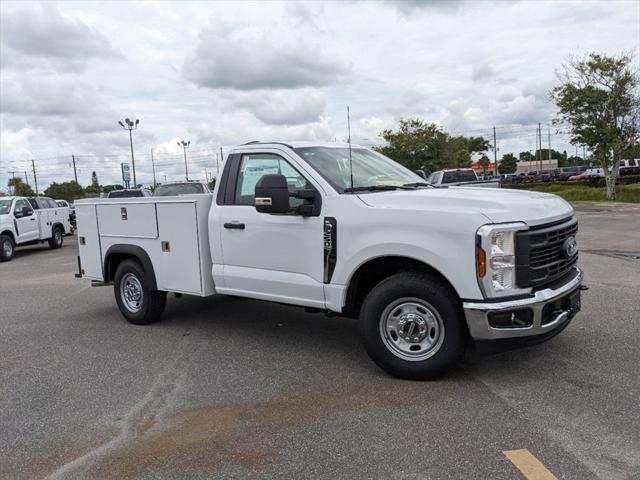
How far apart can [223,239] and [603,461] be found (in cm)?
378

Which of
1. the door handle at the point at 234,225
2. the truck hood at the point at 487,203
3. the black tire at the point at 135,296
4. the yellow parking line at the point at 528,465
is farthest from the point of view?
the black tire at the point at 135,296

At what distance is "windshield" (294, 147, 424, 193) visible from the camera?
507 cm

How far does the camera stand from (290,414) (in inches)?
156

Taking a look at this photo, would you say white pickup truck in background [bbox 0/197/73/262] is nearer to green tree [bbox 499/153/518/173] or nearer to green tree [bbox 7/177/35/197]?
green tree [bbox 7/177/35/197]

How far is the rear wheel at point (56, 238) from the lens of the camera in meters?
17.9

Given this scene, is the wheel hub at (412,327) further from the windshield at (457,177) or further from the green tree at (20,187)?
the green tree at (20,187)

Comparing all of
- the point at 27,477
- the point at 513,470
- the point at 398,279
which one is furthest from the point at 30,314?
the point at 513,470

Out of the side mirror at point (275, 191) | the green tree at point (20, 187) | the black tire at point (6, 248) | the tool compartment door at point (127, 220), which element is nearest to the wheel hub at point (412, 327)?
the side mirror at point (275, 191)

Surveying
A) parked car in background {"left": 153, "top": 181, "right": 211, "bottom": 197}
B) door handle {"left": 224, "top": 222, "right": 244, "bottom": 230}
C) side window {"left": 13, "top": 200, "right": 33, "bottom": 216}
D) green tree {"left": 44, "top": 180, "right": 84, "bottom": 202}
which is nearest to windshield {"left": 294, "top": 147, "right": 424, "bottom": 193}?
door handle {"left": 224, "top": 222, "right": 244, "bottom": 230}

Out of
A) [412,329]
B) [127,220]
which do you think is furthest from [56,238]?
[412,329]

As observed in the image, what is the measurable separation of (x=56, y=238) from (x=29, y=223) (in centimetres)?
154

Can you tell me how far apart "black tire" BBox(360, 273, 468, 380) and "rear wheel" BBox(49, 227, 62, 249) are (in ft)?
52.5

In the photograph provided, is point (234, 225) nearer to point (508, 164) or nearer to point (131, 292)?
point (131, 292)

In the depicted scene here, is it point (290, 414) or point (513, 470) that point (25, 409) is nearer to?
point (290, 414)
